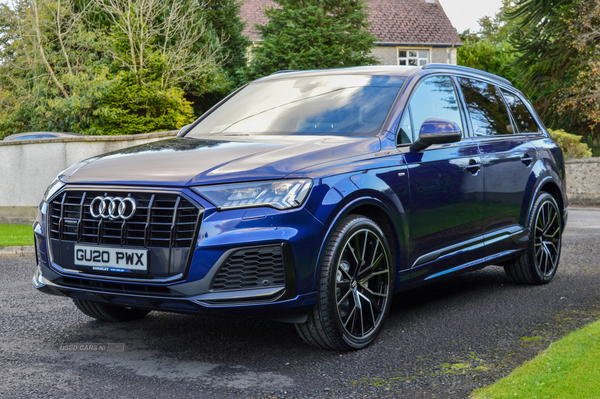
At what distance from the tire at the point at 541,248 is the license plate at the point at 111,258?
12.8ft

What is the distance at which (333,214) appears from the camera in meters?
4.01

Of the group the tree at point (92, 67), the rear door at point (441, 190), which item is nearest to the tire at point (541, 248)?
the rear door at point (441, 190)

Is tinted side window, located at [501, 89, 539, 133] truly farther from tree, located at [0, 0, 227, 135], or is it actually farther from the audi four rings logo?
tree, located at [0, 0, 227, 135]

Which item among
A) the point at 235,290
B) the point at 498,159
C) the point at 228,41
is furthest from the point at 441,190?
the point at 228,41

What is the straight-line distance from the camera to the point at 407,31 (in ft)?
134

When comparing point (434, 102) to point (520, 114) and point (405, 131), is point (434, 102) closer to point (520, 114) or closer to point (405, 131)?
point (405, 131)

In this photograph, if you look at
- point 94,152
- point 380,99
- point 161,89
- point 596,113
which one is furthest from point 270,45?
point 380,99

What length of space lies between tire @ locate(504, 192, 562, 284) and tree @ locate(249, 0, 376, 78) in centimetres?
2263

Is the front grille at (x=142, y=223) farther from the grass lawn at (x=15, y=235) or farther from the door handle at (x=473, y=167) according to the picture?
the grass lawn at (x=15, y=235)

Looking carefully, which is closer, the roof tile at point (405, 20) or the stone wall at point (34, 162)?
the stone wall at point (34, 162)

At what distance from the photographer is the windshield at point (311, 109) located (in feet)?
16.0

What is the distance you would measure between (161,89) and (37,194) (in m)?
12.4

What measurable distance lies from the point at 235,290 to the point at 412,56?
127 feet

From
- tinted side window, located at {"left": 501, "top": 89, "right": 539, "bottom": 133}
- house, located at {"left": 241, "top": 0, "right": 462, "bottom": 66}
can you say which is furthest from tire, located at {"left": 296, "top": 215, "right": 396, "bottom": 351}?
house, located at {"left": 241, "top": 0, "right": 462, "bottom": 66}
